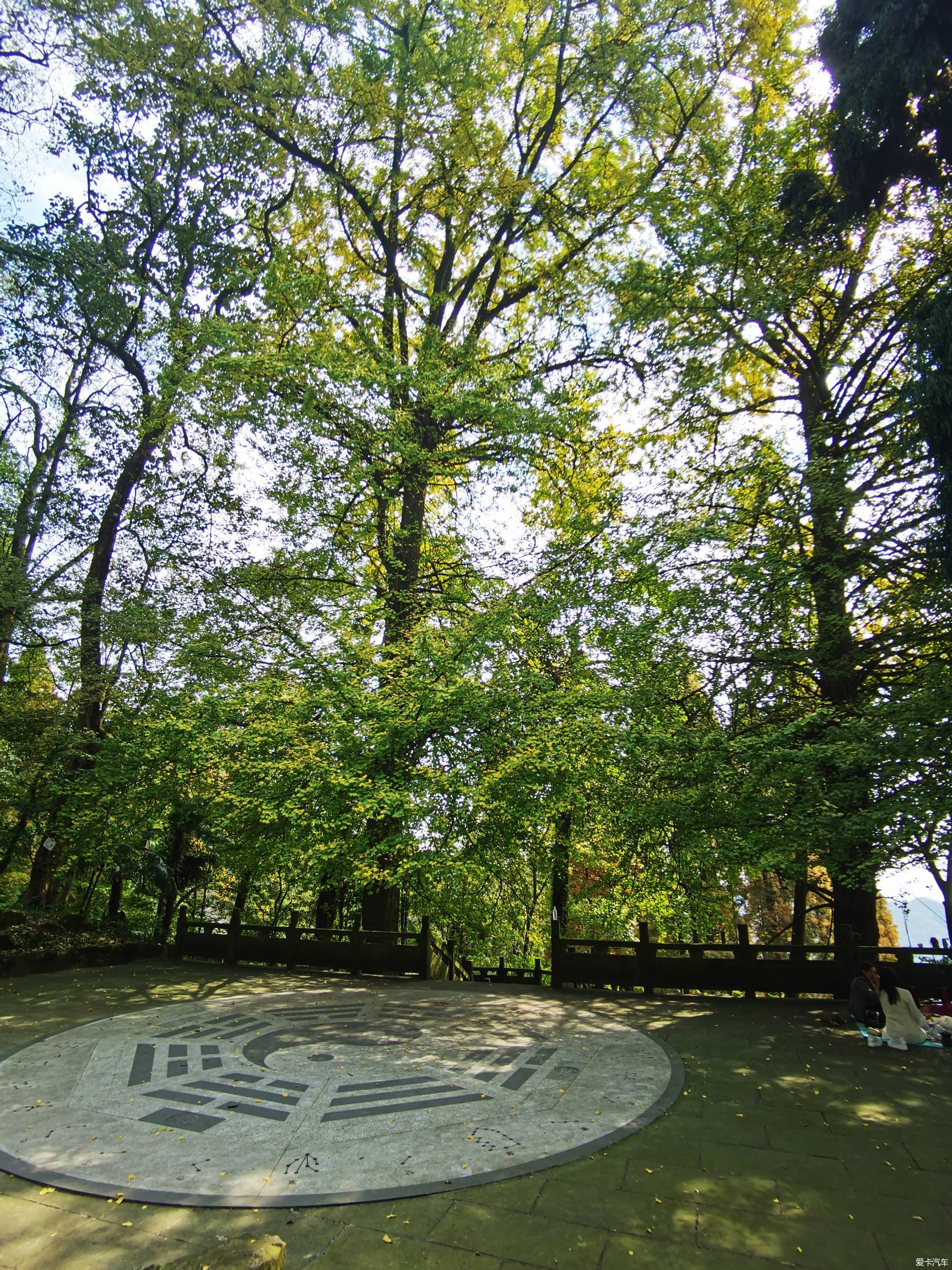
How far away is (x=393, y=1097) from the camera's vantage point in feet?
20.1

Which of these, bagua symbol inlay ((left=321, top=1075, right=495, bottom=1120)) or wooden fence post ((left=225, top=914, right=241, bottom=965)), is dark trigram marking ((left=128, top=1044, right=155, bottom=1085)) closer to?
bagua symbol inlay ((left=321, top=1075, right=495, bottom=1120))

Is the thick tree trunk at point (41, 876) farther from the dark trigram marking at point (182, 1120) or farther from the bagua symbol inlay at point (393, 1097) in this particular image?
the bagua symbol inlay at point (393, 1097)

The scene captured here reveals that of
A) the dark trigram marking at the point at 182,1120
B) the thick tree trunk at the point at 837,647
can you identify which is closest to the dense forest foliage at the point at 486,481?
the thick tree trunk at the point at 837,647

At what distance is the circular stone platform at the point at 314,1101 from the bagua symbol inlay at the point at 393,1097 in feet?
0.08

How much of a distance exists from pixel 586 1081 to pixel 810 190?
47.1 ft

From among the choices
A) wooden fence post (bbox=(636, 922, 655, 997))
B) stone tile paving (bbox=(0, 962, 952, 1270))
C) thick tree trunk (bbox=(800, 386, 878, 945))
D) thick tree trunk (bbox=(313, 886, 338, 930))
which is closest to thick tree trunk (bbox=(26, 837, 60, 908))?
thick tree trunk (bbox=(313, 886, 338, 930))

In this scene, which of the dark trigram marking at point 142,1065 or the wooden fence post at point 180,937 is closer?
the dark trigram marking at point 142,1065

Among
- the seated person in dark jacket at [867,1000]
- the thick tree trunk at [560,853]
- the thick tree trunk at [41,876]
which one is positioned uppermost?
the thick tree trunk at [560,853]

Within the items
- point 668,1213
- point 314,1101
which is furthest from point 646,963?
point 668,1213

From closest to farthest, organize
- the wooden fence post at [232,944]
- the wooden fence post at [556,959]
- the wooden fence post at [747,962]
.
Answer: the wooden fence post at [747,962]
the wooden fence post at [556,959]
the wooden fence post at [232,944]

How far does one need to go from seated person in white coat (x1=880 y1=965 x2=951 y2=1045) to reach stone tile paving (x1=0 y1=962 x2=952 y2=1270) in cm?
197

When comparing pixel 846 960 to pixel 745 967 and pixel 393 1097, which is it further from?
pixel 393 1097

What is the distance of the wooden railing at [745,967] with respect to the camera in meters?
10.4

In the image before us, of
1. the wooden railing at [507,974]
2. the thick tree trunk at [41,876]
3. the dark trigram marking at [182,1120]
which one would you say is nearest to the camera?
the dark trigram marking at [182,1120]
